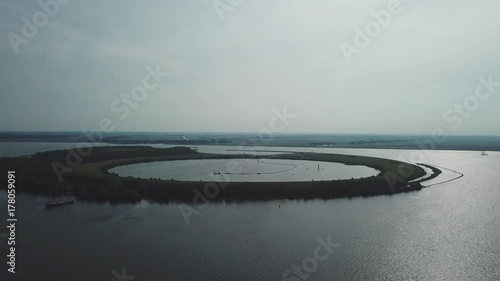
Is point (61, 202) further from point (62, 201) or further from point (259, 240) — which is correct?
point (259, 240)

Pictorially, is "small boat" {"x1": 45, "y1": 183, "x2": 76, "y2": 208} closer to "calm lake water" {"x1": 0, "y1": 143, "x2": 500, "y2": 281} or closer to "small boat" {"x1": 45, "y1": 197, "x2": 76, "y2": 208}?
"small boat" {"x1": 45, "y1": 197, "x2": 76, "y2": 208}

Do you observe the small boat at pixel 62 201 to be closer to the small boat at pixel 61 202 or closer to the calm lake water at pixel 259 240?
the small boat at pixel 61 202

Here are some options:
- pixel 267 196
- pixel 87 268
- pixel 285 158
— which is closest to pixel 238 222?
pixel 267 196

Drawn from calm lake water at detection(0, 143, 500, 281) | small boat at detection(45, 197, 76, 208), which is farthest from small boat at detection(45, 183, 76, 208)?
calm lake water at detection(0, 143, 500, 281)

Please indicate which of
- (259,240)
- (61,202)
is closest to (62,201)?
(61,202)

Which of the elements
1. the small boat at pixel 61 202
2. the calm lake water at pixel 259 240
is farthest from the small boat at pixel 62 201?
the calm lake water at pixel 259 240

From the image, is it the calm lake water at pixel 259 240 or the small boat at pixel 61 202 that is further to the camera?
the small boat at pixel 61 202

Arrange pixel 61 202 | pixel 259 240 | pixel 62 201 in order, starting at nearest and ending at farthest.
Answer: pixel 259 240, pixel 61 202, pixel 62 201

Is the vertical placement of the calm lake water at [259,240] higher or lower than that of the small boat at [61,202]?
lower

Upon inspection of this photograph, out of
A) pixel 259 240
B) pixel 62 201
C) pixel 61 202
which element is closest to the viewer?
pixel 259 240
